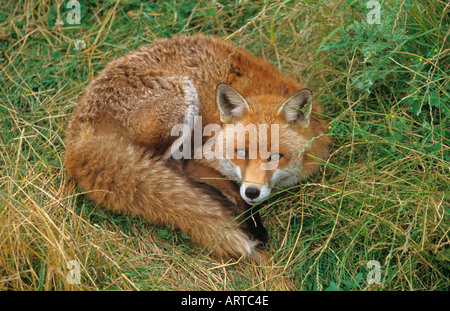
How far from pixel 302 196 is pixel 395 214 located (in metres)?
0.68

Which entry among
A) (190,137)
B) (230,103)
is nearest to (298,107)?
(230,103)

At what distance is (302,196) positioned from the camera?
3.22 m

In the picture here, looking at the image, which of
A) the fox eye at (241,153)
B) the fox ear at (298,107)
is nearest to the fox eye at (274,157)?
the fox eye at (241,153)

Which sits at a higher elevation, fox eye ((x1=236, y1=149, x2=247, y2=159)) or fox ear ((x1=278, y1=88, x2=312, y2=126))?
fox ear ((x1=278, y1=88, x2=312, y2=126))

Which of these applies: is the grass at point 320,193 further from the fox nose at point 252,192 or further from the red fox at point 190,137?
the fox nose at point 252,192

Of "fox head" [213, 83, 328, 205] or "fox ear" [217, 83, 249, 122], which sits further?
"fox ear" [217, 83, 249, 122]

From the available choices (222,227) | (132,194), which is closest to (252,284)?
(222,227)

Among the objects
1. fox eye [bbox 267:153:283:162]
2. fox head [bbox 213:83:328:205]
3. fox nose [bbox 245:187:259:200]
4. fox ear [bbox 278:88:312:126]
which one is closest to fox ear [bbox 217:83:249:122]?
fox head [bbox 213:83:328:205]

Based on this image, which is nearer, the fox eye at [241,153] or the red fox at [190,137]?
the red fox at [190,137]

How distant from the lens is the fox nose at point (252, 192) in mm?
2916

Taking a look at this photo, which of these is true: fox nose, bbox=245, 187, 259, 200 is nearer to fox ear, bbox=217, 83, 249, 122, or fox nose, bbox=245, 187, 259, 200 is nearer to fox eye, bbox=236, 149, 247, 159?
fox eye, bbox=236, 149, 247, 159

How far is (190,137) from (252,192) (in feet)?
2.62

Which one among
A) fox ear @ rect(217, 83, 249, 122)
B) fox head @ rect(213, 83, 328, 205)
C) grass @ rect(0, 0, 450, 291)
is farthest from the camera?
fox ear @ rect(217, 83, 249, 122)

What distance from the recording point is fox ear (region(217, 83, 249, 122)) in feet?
10.4
